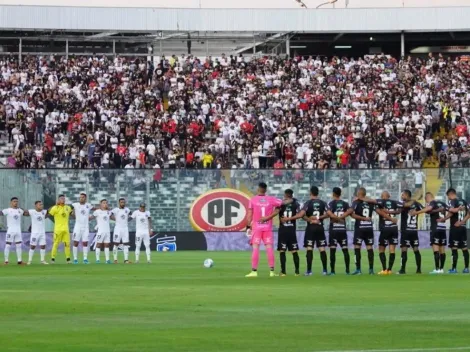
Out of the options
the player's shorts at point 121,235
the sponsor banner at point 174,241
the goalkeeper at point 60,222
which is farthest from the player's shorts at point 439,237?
the sponsor banner at point 174,241

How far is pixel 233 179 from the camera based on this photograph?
2311 inches

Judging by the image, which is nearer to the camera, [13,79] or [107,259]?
[107,259]

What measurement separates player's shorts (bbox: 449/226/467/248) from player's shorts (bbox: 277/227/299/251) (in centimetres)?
466

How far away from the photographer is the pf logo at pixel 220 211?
2281 inches

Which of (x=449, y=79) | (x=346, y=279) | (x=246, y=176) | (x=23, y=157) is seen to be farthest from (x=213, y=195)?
(x=346, y=279)

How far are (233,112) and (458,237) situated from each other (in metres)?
34.5

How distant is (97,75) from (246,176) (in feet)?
58.6

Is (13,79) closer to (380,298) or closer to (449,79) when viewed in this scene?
(449,79)

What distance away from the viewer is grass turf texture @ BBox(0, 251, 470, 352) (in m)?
15.9

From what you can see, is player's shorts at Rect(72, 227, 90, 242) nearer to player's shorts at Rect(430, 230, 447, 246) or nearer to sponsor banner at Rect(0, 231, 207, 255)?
sponsor banner at Rect(0, 231, 207, 255)

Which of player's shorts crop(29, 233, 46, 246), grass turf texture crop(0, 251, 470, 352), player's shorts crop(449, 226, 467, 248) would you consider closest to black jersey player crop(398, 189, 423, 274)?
player's shorts crop(449, 226, 467, 248)

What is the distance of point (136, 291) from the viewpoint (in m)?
27.4

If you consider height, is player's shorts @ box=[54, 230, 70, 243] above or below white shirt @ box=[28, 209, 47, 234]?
below

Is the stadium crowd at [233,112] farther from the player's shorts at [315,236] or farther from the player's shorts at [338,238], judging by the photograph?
the player's shorts at [315,236]
